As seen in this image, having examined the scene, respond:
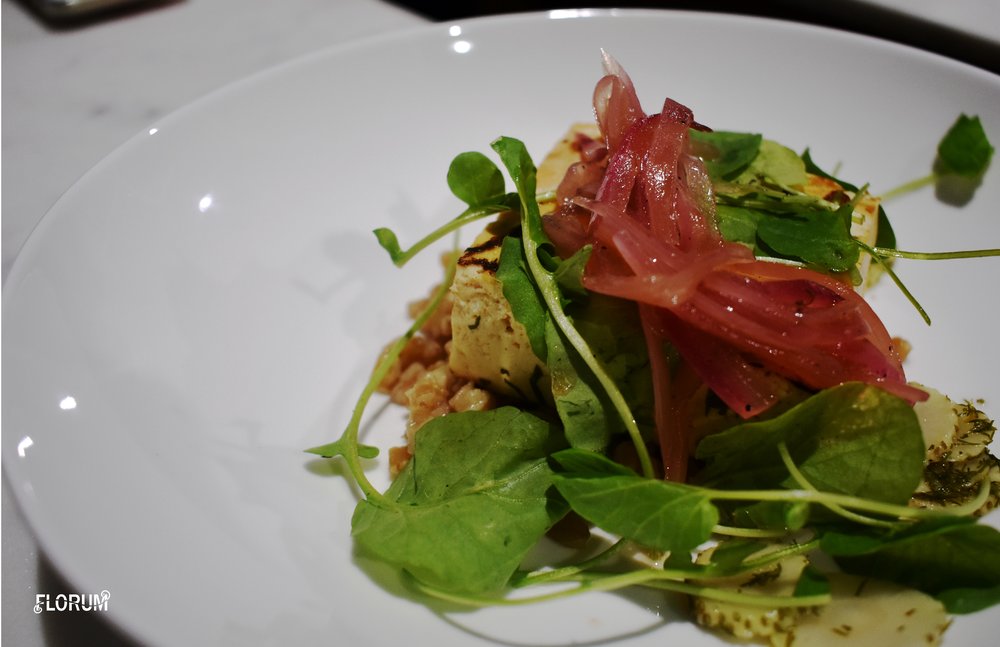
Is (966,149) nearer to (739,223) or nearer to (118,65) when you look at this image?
(739,223)

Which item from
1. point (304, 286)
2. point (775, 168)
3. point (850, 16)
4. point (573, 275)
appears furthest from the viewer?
point (850, 16)

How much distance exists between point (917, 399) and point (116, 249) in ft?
5.55

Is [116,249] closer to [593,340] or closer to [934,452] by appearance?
[593,340]

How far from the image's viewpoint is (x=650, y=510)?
1.27 metres

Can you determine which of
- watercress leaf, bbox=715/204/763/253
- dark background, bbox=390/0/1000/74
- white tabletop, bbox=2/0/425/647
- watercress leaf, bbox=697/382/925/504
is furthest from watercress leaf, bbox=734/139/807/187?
white tabletop, bbox=2/0/425/647

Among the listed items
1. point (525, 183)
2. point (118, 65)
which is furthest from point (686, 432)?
point (118, 65)

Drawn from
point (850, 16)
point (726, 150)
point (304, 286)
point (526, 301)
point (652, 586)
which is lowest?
point (652, 586)

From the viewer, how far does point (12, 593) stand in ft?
4.94

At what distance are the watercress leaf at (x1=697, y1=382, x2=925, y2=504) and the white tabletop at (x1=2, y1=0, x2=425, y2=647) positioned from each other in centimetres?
220

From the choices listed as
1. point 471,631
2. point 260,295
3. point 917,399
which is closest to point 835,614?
point 917,399

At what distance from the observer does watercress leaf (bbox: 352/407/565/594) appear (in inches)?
53.1

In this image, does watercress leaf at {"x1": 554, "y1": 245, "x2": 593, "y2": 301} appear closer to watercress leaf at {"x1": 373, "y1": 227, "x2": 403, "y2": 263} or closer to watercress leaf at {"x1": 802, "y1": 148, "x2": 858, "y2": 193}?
watercress leaf at {"x1": 373, "y1": 227, "x2": 403, "y2": 263}

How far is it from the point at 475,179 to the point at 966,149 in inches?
52.1

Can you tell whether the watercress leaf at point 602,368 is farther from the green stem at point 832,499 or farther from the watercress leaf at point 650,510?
the green stem at point 832,499
